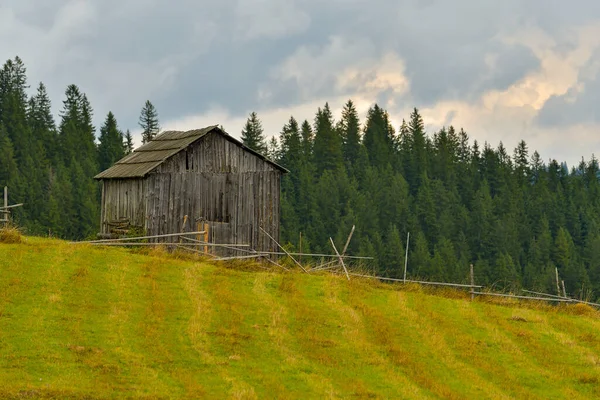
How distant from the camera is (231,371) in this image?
16625mm

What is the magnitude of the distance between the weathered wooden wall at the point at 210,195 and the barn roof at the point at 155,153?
1.03 ft

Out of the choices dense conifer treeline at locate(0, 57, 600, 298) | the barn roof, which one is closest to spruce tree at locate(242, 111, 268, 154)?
dense conifer treeline at locate(0, 57, 600, 298)

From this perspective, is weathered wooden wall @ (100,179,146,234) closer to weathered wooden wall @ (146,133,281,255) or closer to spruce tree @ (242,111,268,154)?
weathered wooden wall @ (146,133,281,255)

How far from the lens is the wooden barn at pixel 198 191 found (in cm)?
3506

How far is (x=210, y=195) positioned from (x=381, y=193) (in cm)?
10907

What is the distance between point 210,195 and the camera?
119 ft

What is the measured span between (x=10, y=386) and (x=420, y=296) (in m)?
17.1

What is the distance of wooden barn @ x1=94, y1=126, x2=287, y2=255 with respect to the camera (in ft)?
115

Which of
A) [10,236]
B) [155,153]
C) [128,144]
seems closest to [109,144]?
[128,144]

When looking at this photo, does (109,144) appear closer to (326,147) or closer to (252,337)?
(326,147)

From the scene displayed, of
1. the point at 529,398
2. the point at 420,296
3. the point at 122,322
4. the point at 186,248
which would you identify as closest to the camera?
the point at 529,398

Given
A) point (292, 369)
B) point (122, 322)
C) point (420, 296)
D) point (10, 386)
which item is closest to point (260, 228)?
point (420, 296)

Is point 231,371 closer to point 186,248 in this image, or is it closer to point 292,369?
point 292,369

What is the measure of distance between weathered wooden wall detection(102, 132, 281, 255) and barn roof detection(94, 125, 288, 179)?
1.03ft
